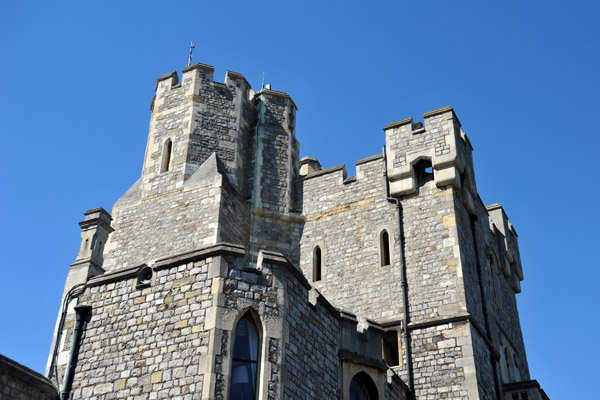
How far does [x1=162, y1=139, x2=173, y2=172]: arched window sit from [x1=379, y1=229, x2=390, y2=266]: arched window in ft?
19.3

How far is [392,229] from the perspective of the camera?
17.6 metres

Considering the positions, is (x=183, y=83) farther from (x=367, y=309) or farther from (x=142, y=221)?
(x=367, y=309)

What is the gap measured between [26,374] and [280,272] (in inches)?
153

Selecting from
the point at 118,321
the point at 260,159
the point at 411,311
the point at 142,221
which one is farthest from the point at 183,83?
the point at 118,321

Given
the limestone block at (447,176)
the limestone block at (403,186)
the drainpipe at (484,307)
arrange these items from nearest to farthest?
the drainpipe at (484,307) < the limestone block at (447,176) < the limestone block at (403,186)

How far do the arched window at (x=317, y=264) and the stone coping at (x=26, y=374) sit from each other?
8.38 metres

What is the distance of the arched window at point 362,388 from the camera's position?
12.3 metres

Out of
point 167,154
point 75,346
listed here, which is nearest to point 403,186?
point 167,154

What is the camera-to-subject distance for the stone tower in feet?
34.0

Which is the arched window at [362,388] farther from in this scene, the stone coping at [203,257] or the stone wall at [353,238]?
the stone wall at [353,238]

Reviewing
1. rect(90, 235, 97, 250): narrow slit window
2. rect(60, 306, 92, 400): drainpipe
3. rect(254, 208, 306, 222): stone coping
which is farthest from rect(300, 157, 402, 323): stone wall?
rect(60, 306, 92, 400): drainpipe

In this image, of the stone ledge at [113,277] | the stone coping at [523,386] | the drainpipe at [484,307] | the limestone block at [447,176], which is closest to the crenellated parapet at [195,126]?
the limestone block at [447,176]

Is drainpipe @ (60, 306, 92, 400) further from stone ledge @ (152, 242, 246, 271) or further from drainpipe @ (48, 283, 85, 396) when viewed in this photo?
stone ledge @ (152, 242, 246, 271)

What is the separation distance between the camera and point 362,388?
12.5 m
